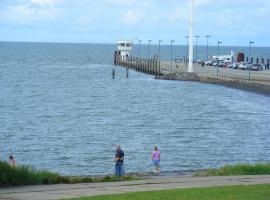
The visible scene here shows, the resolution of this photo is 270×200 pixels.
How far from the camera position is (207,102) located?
83.2 meters

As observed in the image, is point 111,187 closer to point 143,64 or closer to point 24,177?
point 24,177

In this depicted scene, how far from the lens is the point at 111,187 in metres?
22.5

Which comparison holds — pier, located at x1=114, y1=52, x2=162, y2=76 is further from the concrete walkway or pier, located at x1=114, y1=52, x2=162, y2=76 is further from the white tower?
the concrete walkway

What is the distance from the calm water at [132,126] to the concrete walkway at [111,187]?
12.5m

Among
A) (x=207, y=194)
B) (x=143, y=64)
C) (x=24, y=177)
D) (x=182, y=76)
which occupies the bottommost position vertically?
(x=182, y=76)

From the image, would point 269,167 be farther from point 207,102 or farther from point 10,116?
point 207,102

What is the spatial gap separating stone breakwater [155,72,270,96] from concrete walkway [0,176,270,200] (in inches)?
2611

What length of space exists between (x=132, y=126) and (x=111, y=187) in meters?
35.7

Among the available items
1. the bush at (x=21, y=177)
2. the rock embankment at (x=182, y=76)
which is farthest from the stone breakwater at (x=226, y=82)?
the bush at (x=21, y=177)

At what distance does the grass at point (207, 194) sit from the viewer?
1803 centimetres

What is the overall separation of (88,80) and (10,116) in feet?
194

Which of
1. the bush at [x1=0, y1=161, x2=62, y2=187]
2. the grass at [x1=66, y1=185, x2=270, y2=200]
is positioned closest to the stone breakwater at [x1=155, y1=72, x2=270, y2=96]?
the bush at [x1=0, y1=161, x2=62, y2=187]

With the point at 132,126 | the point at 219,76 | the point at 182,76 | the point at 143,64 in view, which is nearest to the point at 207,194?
the point at 132,126

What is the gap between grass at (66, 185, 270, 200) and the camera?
59.2 feet
